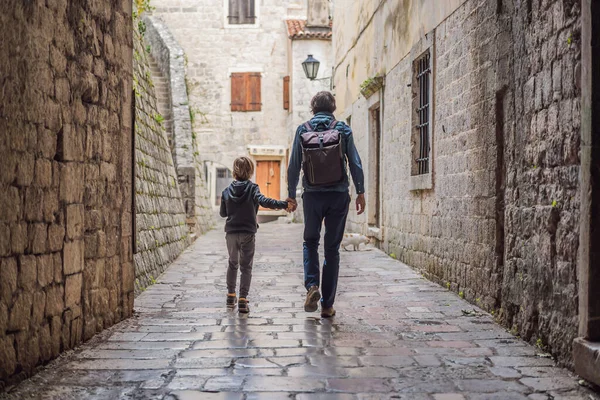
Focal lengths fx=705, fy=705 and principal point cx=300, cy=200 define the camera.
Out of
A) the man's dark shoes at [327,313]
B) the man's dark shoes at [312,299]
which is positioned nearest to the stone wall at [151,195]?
the man's dark shoes at [312,299]

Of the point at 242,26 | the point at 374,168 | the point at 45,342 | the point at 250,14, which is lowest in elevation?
the point at 45,342

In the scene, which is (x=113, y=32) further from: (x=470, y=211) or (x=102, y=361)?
(x=470, y=211)

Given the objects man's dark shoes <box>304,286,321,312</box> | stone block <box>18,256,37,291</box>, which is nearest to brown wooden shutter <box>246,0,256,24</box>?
man's dark shoes <box>304,286,321,312</box>

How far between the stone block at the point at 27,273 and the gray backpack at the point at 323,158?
231 centimetres

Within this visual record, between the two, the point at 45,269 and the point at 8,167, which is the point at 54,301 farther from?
the point at 8,167

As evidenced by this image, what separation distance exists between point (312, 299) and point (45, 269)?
2249mm

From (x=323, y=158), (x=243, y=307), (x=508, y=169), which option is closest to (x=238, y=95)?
(x=243, y=307)

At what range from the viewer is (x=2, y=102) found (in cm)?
359

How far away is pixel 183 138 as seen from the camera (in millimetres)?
16125

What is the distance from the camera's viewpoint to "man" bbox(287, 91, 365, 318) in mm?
5562

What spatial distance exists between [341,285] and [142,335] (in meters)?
3.05

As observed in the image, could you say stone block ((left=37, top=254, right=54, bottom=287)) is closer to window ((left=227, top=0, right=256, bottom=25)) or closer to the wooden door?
the wooden door

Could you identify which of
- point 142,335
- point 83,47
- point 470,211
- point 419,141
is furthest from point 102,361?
point 419,141

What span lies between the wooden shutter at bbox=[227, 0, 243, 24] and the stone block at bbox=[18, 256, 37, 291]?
943 inches
